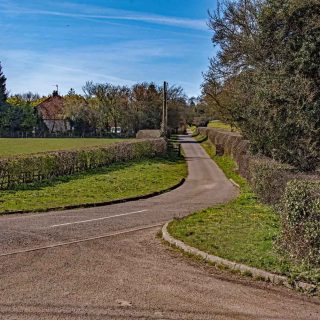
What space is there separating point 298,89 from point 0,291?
12757 millimetres

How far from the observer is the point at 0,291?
6.88 m

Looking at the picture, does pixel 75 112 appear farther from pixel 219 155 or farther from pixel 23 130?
pixel 219 155

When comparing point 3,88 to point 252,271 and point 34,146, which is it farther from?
point 252,271

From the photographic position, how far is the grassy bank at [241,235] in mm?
8031

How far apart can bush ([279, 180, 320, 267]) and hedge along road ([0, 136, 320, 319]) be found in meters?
1.03

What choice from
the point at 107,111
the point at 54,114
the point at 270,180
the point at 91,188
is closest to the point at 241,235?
the point at 270,180

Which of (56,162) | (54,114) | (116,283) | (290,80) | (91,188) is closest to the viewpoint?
(116,283)

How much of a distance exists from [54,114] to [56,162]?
8688cm

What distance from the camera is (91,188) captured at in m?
22.4

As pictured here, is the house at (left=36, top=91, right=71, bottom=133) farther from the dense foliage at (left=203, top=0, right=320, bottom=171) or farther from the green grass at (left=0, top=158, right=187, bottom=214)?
the dense foliage at (left=203, top=0, right=320, bottom=171)

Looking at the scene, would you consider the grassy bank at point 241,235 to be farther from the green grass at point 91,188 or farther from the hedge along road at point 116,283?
the green grass at point 91,188

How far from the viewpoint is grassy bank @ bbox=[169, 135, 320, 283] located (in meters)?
8.03

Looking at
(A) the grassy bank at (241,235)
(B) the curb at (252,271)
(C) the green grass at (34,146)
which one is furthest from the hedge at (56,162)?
(B) the curb at (252,271)

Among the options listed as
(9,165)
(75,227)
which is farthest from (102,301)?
(9,165)
